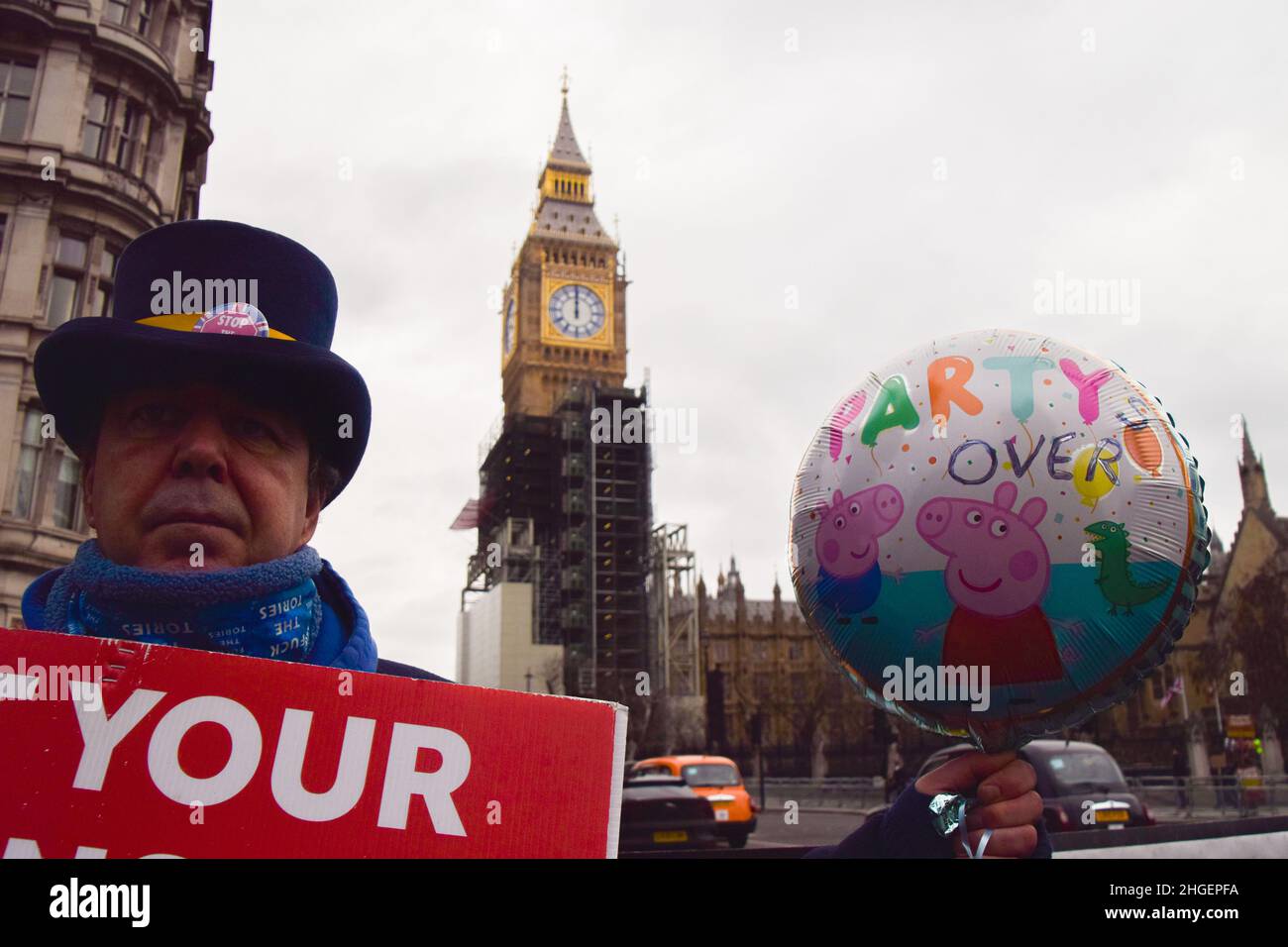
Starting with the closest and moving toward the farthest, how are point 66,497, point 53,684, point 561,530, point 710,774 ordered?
point 53,684 → point 710,774 → point 66,497 → point 561,530

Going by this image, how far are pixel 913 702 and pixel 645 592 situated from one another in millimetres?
58163

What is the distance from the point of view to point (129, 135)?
19.3m

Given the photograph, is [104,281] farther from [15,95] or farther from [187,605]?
[187,605]

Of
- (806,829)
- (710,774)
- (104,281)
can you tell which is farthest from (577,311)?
(710,774)

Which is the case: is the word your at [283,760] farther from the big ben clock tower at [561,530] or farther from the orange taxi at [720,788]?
the big ben clock tower at [561,530]

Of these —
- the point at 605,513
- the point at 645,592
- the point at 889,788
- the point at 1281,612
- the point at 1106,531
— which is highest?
the point at 605,513

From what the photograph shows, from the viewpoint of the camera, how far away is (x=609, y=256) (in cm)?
8131

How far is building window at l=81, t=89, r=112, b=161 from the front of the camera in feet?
60.5

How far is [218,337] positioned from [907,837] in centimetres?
173

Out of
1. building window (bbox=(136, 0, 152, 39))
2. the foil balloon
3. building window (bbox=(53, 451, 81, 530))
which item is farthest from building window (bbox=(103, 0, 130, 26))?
the foil balloon

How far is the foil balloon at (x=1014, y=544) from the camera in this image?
2162 millimetres

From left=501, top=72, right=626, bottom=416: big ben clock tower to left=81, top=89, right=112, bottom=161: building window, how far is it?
56.5 meters
